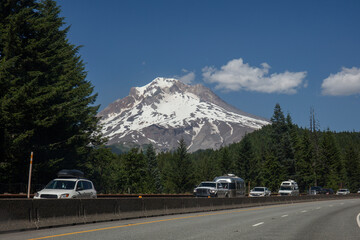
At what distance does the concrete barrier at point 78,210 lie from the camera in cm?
1230

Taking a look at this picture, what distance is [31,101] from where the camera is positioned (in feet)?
106

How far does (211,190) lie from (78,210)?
82.8 feet

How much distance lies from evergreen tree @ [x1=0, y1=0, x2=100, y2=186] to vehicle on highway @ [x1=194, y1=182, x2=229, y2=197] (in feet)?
41.0

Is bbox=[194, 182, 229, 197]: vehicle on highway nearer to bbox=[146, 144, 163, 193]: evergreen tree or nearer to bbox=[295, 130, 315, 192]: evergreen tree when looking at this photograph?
bbox=[295, 130, 315, 192]: evergreen tree

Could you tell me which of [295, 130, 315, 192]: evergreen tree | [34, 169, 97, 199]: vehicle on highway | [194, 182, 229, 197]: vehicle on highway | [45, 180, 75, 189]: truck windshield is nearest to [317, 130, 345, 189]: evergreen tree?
[295, 130, 315, 192]: evergreen tree

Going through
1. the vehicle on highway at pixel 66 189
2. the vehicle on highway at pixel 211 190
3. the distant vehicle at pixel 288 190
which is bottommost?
the distant vehicle at pixel 288 190

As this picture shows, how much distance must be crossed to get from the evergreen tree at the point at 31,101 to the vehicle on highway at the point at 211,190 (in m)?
12.5

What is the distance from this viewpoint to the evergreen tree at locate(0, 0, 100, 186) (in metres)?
31.6

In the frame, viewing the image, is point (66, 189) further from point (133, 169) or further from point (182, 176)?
point (133, 169)

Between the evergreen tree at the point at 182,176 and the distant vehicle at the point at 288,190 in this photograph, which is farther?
the evergreen tree at the point at 182,176

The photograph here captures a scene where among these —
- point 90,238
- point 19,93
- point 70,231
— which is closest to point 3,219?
point 70,231

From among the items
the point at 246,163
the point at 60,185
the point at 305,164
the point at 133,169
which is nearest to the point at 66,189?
the point at 60,185

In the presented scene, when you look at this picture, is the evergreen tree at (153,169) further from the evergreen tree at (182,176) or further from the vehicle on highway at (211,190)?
the vehicle on highway at (211,190)

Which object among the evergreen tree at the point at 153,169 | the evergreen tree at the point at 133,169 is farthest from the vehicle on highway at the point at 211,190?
the evergreen tree at the point at 153,169
